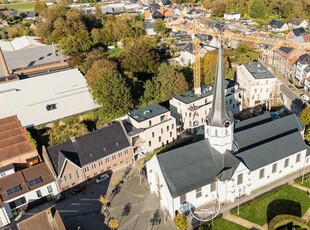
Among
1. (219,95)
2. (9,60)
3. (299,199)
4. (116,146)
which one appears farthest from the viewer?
(9,60)

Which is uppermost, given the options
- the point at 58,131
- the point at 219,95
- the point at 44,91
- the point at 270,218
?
the point at 219,95

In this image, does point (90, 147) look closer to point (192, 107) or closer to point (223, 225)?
point (192, 107)

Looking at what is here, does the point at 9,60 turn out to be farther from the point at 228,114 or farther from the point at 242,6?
the point at 242,6

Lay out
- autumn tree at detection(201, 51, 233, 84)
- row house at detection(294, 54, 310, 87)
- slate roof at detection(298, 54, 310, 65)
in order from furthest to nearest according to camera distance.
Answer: slate roof at detection(298, 54, 310, 65)
row house at detection(294, 54, 310, 87)
autumn tree at detection(201, 51, 233, 84)

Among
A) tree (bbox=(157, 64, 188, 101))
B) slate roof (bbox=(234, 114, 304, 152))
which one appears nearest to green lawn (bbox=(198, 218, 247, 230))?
slate roof (bbox=(234, 114, 304, 152))

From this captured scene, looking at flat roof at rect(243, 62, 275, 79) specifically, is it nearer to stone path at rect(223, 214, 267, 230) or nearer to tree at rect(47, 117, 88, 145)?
stone path at rect(223, 214, 267, 230)

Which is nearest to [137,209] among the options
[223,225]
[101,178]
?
[101,178]

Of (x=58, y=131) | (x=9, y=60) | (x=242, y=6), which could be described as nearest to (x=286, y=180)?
(x=58, y=131)
